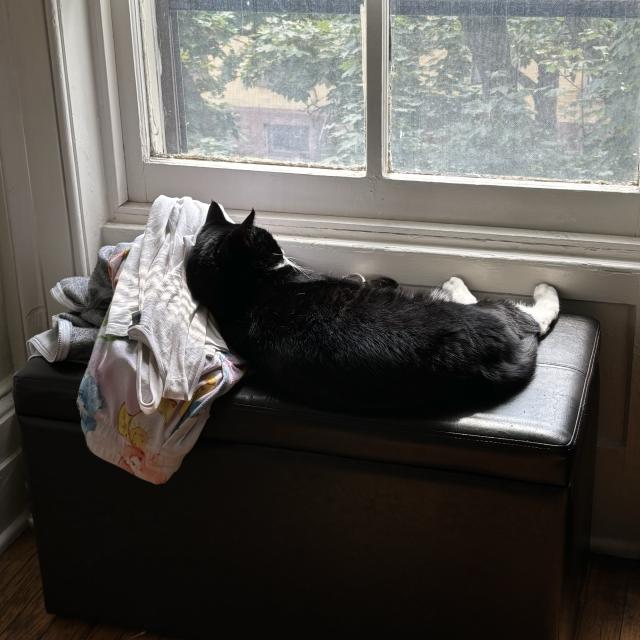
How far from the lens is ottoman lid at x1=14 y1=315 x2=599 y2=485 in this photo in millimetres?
1371

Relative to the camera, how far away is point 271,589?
1594mm

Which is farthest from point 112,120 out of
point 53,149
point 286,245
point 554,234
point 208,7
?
point 554,234

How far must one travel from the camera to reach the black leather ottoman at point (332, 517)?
1404mm

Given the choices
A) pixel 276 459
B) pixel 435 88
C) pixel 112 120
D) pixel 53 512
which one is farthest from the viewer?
pixel 112 120

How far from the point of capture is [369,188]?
1907 mm

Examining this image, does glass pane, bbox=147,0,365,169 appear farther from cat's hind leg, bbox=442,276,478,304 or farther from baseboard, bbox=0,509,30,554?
baseboard, bbox=0,509,30,554

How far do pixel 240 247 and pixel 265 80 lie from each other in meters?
0.45

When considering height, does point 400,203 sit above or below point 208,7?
below

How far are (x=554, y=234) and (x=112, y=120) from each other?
3.13ft

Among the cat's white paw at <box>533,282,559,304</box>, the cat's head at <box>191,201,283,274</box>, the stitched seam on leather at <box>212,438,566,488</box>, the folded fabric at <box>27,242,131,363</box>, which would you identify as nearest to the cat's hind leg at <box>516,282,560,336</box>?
the cat's white paw at <box>533,282,559,304</box>

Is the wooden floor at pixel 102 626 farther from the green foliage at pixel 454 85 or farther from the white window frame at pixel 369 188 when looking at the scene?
the green foliage at pixel 454 85

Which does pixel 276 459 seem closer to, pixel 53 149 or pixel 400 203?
pixel 400 203

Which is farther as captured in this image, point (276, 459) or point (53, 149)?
point (53, 149)

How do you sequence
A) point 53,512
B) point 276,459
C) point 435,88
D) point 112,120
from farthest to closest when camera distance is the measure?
point 112,120, point 435,88, point 53,512, point 276,459
